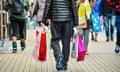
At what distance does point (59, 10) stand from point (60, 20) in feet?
0.69

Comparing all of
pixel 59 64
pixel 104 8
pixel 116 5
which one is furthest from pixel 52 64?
pixel 104 8

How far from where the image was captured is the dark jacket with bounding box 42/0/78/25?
9492 mm

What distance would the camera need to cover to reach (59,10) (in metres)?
9.50

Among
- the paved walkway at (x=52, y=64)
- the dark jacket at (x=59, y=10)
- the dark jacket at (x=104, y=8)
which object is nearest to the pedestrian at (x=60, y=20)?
the dark jacket at (x=59, y=10)

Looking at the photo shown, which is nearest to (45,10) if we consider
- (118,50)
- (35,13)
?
(35,13)

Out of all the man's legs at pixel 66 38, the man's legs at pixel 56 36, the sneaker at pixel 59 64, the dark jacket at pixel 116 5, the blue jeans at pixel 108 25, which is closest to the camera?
the sneaker at pixel 59 64

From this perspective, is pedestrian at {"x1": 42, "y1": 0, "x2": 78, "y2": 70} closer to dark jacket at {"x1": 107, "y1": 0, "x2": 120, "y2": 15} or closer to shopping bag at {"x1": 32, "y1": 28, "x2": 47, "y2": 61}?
shopping bag at {"x1": 32, "y1": 28, "x2": 47, "y2": 61}

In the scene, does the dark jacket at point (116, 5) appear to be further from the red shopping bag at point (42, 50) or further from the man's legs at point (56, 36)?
the red shopping bag at point (42, 50)

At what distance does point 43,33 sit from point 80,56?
36.9 inches

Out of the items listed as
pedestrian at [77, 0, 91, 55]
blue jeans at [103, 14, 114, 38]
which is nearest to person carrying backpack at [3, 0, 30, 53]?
pedestrian at [77, 0, 91, 55]

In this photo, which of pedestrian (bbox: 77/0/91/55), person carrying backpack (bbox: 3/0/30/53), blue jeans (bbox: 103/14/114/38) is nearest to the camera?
pedestrian (bbox: 77/0/91/55)

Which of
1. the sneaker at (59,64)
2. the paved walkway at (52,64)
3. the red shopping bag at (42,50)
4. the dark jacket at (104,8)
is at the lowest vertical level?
the paved walkway at (52,64)

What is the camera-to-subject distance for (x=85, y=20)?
1188cm

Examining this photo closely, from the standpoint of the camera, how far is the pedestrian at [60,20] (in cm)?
949
